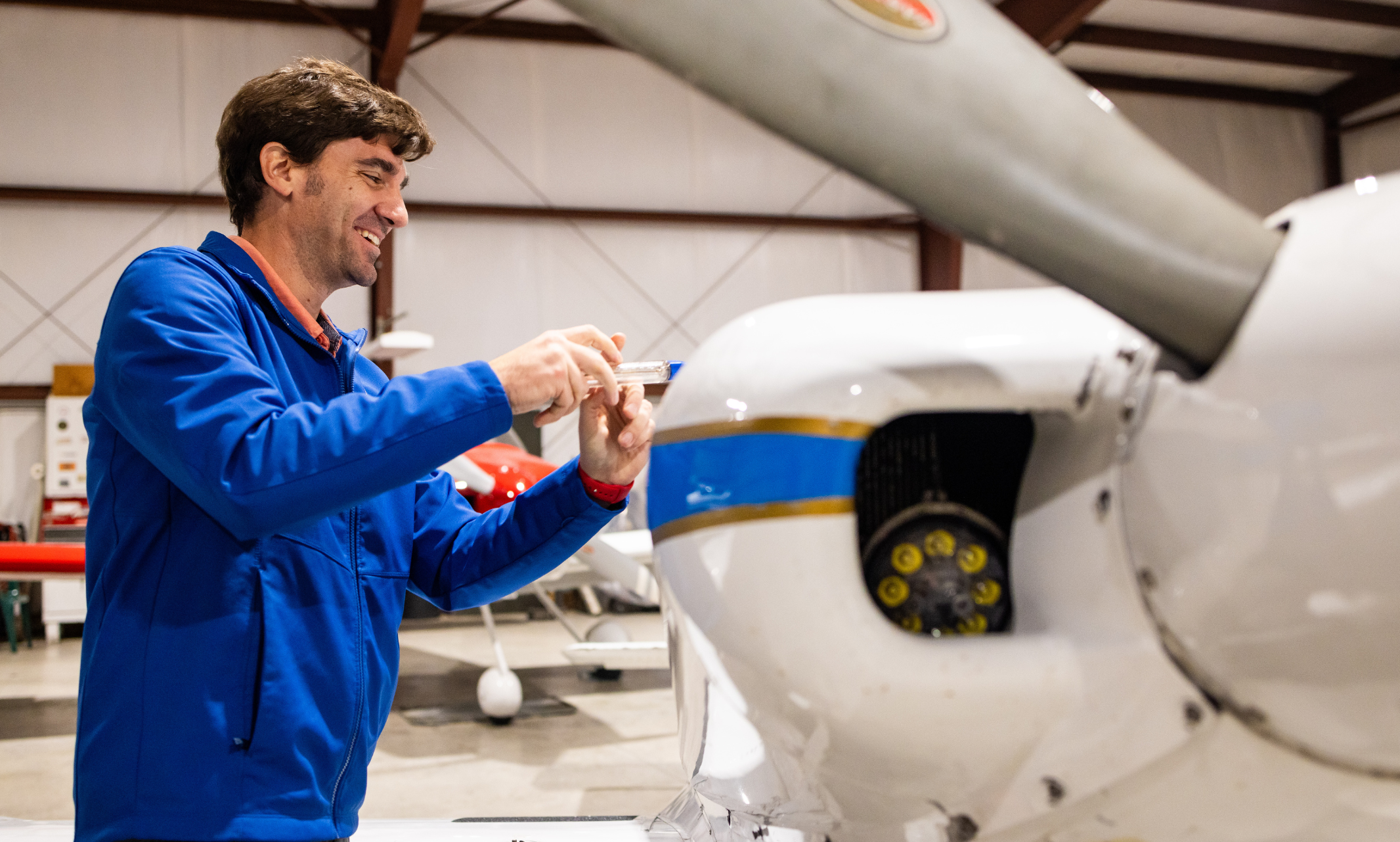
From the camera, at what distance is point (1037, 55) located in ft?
2.53

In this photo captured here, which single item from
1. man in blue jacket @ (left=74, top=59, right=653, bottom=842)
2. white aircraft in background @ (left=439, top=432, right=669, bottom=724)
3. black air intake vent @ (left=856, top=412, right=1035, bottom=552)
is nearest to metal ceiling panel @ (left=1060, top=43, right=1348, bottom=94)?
white aircraft in background @ (left=439, top=432, right=669, bottom=724)

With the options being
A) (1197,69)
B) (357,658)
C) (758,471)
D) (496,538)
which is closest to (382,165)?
(496,538)

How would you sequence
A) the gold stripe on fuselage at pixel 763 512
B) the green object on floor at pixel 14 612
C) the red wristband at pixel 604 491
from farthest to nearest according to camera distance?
1. the green object on floor at pixel 14 612
2. the red wristband at pixel 604 491
3. the gold stripe on fuselage at pixel 763 512

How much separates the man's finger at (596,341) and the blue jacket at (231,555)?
158 millimetres

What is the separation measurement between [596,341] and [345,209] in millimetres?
487

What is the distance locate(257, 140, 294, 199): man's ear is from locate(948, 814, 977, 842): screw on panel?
4.04 ft

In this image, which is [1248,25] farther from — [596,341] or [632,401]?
[596,341]

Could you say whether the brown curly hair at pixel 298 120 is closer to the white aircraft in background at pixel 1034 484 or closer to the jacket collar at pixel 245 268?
the jacket collar at pixel 245 268

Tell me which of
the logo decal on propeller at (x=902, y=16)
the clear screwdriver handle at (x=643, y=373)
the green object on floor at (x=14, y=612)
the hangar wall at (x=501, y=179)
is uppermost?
the logo decal on propeller at (x=902, y=16)

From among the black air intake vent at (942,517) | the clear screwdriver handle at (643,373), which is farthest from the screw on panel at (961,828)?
the clear screwdriver handle at (643,373)

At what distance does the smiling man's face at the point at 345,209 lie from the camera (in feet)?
4.99

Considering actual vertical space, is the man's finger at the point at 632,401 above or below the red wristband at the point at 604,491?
above

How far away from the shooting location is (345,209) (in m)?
1.53

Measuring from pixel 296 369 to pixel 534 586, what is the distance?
5978mm
